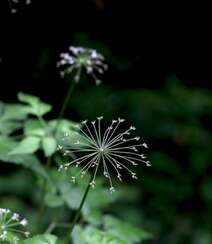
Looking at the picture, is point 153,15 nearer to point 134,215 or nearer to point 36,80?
point 36,80

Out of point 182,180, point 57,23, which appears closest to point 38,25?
point 57,23

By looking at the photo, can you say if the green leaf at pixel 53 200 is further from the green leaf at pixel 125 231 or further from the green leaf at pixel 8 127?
the green leaf at pixel 8 127

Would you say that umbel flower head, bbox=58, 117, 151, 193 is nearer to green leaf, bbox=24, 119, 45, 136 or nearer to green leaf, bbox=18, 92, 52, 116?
green leaf, bbox=24, 119, 45, 136

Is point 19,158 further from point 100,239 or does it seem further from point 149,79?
point 149,79

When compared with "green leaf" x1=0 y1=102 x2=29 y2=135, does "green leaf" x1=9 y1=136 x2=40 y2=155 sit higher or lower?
lower

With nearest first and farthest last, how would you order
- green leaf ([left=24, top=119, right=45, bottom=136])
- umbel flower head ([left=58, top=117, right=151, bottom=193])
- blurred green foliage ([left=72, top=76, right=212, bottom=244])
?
umbel flower head ([left=58, top=117, right=151, bottom=193]) → green leaf ([left=24, top=119, right=45, bottom=136]) → blurred green foliage ([left=72, top=76, right=212, bottom=244])

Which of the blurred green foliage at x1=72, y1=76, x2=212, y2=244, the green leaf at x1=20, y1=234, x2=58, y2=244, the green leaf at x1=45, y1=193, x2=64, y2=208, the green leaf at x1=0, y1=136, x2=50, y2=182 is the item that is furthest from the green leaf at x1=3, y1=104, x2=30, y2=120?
the blurred green foliage at x1=72, y1=76, x2=212, y2=244

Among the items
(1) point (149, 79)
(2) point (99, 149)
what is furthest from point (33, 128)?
(1) point (149, 79)

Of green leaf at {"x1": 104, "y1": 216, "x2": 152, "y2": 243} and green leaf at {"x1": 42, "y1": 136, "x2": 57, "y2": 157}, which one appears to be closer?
green leaf at {"x1": 42, "y1": 136, "x2": 57, "y2": 157}
